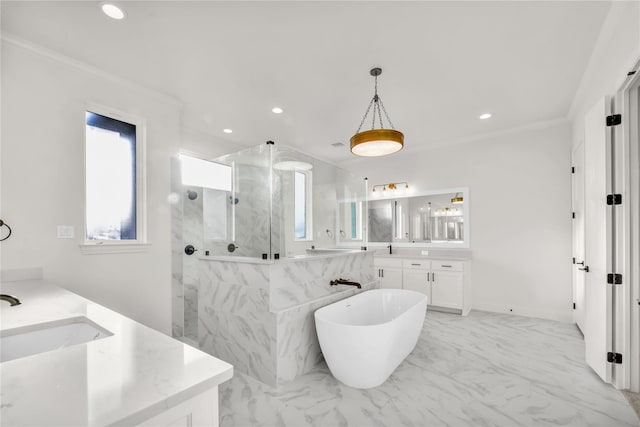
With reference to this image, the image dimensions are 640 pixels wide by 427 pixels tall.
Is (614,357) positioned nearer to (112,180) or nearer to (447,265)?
(447,265)

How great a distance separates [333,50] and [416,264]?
10.8 feet

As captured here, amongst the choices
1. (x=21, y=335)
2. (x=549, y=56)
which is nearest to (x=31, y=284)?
(x=21, y=335)

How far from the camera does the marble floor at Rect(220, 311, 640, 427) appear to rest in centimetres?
187

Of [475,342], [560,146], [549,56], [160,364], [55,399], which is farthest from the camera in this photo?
[560,146]

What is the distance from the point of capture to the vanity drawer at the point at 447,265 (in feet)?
13.7

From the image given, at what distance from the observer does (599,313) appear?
2.31 metres

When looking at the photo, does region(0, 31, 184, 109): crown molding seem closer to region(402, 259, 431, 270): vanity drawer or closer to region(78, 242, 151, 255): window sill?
region(78, 242, 151, 255): window sill

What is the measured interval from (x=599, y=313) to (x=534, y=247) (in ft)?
6.38

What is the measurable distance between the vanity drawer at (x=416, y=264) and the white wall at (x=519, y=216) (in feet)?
2.49

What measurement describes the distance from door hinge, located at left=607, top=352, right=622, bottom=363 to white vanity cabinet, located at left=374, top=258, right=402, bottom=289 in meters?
2.57

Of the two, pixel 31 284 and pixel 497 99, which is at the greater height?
pixel 497 99

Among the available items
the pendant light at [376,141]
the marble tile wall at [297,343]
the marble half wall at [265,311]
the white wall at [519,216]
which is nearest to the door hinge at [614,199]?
the pendant light at [376,141]

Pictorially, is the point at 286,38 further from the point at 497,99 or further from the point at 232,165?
the point at 497,99

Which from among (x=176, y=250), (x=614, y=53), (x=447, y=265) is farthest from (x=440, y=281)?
(x=176, y=250)
